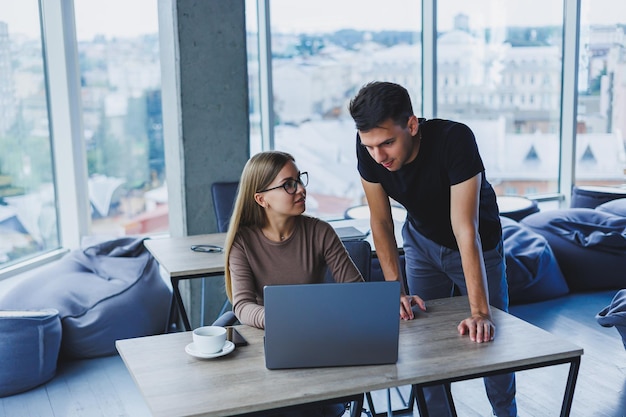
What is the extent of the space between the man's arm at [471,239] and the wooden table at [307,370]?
0.09 m

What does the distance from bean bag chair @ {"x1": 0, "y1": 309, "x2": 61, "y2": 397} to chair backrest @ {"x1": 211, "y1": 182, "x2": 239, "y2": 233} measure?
1.10 metres

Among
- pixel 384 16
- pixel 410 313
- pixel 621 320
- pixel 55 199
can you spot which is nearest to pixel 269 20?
pixel 384 16

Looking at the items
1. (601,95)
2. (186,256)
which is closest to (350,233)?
(186,256)

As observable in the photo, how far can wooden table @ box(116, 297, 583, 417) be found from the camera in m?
1.90

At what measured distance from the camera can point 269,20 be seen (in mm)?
5723

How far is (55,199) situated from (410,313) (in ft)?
12.0

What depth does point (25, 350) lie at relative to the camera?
12.8 ft

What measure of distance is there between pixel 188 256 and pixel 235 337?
1.44m

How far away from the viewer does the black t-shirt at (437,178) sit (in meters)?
2.55

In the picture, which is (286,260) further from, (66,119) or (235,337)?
(66,119)

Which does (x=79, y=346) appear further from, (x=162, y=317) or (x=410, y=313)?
(x=410, y=313)

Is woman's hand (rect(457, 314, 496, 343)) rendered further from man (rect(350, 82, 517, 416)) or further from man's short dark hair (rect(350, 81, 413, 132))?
man's short dark hair (rect(350, 81, 413, 132))

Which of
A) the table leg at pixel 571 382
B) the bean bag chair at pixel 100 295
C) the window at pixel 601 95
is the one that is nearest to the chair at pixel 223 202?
the bean bag chair at pixel 100 295

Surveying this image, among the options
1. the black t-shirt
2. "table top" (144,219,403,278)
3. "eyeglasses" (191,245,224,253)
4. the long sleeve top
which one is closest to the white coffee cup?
the long sleeve top
